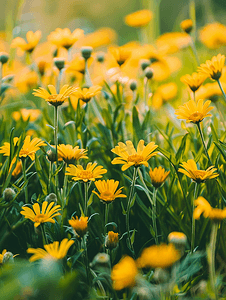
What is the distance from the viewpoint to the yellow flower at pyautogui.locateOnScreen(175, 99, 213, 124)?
848 millimetres

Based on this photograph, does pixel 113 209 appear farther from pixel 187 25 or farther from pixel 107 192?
pixel 187 25

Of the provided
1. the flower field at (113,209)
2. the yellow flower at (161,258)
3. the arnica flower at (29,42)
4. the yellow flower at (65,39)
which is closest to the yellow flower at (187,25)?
the flower field at (113,209)

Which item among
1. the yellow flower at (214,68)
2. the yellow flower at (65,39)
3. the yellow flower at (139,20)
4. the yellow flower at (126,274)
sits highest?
the yellow flower at (139,20)

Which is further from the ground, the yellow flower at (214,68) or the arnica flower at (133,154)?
the yellow flower at (214,68)

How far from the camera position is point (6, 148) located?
A: 0.97 metres

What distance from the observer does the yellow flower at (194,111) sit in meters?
0.85

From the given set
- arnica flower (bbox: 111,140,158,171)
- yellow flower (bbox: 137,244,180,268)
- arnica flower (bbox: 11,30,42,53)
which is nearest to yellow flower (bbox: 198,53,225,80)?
arnica flower (bbox: 111,140,158,171)

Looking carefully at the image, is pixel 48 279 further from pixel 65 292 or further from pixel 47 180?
pixel 47 180

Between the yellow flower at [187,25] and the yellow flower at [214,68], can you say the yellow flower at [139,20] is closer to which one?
the yellow flower at [187,25]

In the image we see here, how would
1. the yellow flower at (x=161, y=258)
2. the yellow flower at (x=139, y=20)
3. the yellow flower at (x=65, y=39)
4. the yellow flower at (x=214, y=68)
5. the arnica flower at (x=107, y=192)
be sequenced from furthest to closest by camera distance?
the yellow flower at (x=139, y=20)
the yellow flower at (x=65, y=39)
the yellow flower at (x=214, y=68)
the arnica flower at (x=107, y=192)
the yellow flower at (x=161, y=258)

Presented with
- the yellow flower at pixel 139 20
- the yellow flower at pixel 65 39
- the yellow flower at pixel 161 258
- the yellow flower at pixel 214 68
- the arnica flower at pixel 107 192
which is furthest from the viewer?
the yellow flower at pixel 139 20

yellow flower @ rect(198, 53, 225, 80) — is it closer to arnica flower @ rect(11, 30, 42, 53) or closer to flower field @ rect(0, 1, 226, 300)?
flower field @ rect(0, 1, 226, 300)

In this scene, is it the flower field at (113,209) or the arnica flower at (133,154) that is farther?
the arnica flower at (133,154)

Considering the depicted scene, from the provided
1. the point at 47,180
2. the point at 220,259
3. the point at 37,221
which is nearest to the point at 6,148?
the point at 47,180
